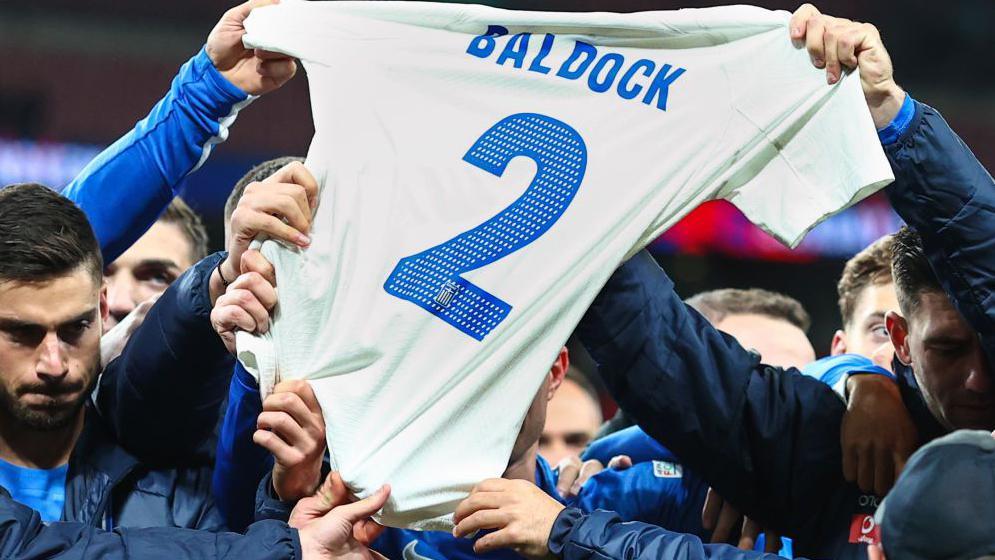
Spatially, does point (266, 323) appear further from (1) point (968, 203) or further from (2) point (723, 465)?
(1) point (968, 203)

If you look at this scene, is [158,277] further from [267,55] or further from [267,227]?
[267,227]

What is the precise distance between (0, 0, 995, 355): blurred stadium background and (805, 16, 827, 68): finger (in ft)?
16.8

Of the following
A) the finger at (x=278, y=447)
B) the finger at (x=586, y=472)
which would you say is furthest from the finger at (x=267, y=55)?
the finger at (x=586, y=472)

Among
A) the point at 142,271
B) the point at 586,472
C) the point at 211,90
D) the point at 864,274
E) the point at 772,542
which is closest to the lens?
the point at 772,542

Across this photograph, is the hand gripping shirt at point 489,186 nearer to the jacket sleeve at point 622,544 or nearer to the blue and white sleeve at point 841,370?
the jacket sleeve at point 622,544

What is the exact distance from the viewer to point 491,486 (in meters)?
1.86

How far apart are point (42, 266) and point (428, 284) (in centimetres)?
63

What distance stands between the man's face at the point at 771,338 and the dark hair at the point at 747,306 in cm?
2

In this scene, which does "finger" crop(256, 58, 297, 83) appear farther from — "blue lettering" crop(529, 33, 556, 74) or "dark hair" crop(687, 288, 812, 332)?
"dark hair" crop(687, 288, 812, 332)

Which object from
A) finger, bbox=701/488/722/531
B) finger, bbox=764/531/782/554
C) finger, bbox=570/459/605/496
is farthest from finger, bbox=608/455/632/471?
finger, bbox=764/531/782/554

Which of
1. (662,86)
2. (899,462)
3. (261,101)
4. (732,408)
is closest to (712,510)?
(732,408)

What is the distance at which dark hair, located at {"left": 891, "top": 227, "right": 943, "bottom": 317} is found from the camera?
2.03 m

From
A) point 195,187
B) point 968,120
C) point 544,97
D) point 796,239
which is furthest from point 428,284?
point 968,120

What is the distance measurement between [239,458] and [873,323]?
145 cm
